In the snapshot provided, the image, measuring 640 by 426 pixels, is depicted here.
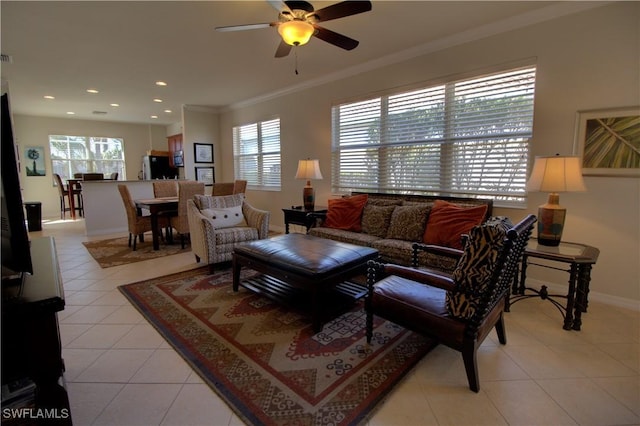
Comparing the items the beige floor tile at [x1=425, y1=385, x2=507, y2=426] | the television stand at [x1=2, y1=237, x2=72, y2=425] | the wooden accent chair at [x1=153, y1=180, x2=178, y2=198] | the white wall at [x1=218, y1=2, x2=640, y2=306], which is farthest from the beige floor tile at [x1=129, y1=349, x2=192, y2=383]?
the wooden accent chair at [x1=153, y1=180, x2=178, y2=198]

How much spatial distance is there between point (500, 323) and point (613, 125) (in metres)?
2.02

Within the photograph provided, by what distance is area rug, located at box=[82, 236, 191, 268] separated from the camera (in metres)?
4.10

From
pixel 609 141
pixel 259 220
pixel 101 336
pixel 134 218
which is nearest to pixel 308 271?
pixel 101 336

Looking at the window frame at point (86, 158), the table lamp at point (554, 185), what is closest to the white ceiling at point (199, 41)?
the table lamp at point (554, 185)

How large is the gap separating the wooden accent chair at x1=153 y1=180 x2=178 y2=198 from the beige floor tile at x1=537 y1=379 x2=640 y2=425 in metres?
5.87

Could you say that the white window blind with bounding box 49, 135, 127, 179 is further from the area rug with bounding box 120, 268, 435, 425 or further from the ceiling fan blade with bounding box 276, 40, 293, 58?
the ceiling fan blade with bounding box 276, 40, 293, 58

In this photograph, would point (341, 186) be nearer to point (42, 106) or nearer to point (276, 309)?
point (276, 309)

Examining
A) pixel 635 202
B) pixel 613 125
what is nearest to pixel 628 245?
pixel 635 202

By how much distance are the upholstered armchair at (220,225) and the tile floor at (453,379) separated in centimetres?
104

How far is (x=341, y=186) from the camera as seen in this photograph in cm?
478

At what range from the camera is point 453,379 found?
1764mm

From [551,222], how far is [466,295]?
55.1 inches

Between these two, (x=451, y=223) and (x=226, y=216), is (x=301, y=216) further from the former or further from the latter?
(x=451, y=223)

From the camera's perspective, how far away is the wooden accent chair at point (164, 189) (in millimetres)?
5559
